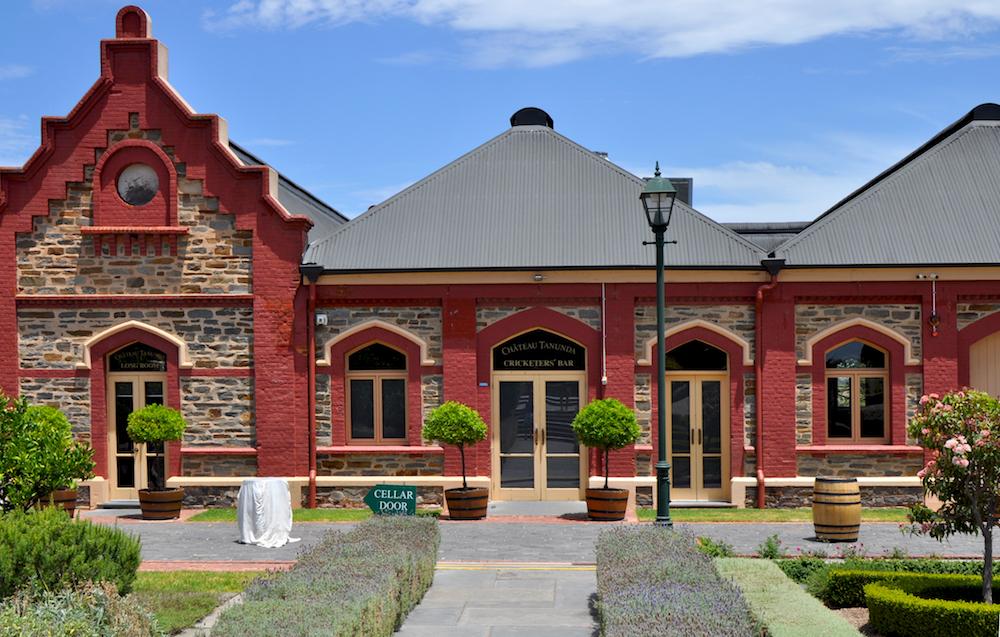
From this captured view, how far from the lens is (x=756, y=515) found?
17484mm

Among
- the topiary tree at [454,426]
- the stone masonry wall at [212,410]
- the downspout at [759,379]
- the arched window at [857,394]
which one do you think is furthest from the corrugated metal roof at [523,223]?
the stone masonry wall at [212,410]

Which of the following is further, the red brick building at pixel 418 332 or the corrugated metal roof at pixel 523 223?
the corrugated metal roof at pixel 523 223

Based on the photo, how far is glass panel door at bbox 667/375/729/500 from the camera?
1873 centimetres

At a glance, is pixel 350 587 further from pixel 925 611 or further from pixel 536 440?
pixel 536 440

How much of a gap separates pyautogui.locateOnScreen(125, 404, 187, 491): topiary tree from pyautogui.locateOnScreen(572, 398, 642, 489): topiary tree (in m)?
7.55

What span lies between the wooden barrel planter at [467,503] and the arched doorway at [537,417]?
1.78 m

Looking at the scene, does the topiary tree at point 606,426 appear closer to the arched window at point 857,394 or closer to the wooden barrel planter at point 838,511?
the wooden barrel planter at point 838,511

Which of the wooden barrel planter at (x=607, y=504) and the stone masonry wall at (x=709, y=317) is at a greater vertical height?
the stone masonry wall at (x=709, y=317)

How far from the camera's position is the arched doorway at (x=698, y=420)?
18.7 m

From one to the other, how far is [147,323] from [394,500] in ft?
25.4

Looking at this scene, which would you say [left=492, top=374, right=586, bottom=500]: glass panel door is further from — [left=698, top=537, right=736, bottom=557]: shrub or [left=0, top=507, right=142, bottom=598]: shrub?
[left=0, top=507, right=142, bottom=598]: shrub

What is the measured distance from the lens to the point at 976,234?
1862 centimetres

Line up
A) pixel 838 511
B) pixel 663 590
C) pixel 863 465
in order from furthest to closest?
pixel 863 465 → pixel 838 511 → pixel 663 590

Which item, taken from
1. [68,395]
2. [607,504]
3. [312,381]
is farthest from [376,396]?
[68,395]
